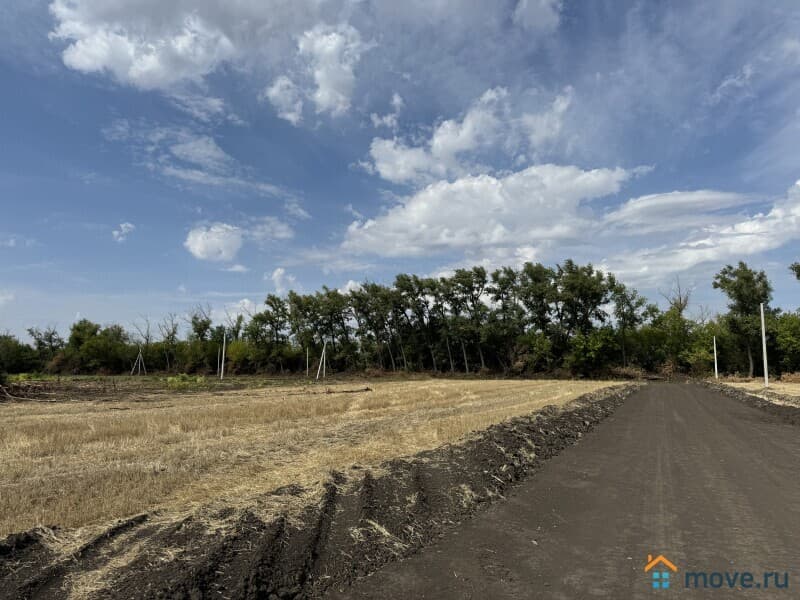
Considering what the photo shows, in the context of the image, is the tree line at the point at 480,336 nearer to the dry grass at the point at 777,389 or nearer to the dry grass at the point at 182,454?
the dry grass at the point at 777,389

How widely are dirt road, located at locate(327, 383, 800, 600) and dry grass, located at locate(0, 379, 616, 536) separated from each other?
315 cm

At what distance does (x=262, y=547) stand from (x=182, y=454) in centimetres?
694

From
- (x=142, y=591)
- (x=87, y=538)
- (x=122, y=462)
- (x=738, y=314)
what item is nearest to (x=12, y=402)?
(x=122, y=462)

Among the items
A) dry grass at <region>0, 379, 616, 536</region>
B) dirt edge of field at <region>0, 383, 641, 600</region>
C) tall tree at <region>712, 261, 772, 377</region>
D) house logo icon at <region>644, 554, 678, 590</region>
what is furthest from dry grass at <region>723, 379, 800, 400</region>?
dirt edge of field at <region>0, 383, 641, 600</region>

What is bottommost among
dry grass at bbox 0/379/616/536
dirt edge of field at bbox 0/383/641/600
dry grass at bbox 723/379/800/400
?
dry grass at bbox 723/379/800/400

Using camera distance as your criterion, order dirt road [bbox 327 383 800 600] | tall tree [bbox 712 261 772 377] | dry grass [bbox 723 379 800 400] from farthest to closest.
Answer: tall tree [bbox 712 261 772 377]
dry grass [bbox 723 379 800 400]
dirt road [bbox 327 383 800 600]

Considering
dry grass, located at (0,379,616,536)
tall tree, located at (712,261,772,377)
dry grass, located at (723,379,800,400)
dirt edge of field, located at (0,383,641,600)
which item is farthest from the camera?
tall tree, located at (712,261,772,377)

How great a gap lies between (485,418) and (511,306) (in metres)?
54.0

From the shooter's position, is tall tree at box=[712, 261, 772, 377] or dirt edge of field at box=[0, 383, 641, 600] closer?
dirt edge of field at box=[0, 383, 641, 600]

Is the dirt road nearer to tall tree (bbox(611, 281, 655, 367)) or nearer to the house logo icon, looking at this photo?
the house logo icon

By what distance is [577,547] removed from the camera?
237 inches

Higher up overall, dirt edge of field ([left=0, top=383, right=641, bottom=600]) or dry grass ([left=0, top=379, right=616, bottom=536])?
dirt edge of field ([left=0, top=383, right=641, bottom=600])

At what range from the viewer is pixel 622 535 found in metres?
6.41

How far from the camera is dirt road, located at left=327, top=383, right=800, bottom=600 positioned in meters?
4.98
